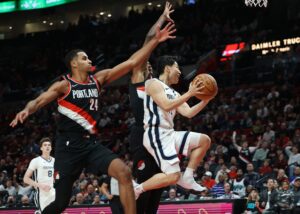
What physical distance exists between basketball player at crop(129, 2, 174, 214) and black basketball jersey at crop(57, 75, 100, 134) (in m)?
0.82

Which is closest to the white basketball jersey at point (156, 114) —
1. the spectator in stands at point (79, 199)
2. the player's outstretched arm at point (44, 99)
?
the player's outstretched arm at point (44, 99)

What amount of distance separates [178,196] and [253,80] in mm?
9366

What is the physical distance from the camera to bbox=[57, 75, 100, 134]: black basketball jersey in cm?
735

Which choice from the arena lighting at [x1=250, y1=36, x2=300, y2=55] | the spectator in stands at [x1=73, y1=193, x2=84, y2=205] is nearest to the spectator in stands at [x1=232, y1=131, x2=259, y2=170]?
the spectator in stands at [x1=73, y1=193, x2=84, y2=205]

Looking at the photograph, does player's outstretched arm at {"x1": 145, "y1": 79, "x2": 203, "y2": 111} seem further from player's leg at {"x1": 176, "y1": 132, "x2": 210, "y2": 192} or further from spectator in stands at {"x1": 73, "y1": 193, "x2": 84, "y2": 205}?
spectator in stands at {"x1": 73, "y1": 193, "x2": 84, "y2": 205}

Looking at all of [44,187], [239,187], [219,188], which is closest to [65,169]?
[44,187]

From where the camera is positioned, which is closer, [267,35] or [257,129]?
[257,129]

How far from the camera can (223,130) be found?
21.4 meters

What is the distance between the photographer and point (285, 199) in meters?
13.4

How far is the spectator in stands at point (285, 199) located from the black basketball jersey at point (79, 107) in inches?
252

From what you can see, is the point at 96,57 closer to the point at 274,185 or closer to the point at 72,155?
the point at 274,185

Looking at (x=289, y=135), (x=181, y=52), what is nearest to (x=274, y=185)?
(x=289, y=135)

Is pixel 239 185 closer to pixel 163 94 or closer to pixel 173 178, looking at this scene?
pixel 173 178

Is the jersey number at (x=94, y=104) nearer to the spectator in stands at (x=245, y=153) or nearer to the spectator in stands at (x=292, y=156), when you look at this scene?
the spectator in stands at (x=292, y=156)
